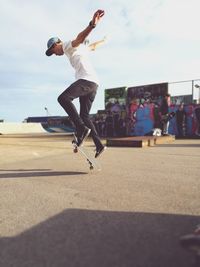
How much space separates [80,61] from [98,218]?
9.22ft

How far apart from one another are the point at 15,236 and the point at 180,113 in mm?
17045

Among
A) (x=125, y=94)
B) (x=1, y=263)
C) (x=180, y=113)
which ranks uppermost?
(x=125, y=94)

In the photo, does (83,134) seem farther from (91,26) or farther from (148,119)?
(148,119)


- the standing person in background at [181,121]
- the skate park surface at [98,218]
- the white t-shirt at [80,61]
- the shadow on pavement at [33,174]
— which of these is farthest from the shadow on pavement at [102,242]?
Answer: the standing person in background at [181,121]

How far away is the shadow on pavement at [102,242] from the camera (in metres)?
1.72

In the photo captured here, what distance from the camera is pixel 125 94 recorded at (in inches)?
903

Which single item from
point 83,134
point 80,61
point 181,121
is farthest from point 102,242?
point 181,121

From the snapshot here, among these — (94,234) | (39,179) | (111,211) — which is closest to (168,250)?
(94,234)

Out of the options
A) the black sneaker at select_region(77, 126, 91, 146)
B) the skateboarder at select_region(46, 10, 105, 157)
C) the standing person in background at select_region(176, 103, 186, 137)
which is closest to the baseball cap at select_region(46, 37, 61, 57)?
the skateboarder at select_region(46, 10, 105, 157)

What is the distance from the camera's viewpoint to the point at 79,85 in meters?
4.57

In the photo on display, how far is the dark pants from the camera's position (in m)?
4.51

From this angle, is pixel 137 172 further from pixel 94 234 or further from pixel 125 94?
pixel 125 94

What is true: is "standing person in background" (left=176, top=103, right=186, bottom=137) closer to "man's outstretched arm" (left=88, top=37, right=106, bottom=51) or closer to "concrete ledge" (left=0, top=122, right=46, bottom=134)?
"man's outstretched arm" (left=88, top=37, right=106, bottom=51)

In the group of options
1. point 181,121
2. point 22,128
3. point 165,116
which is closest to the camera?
point 165,116
